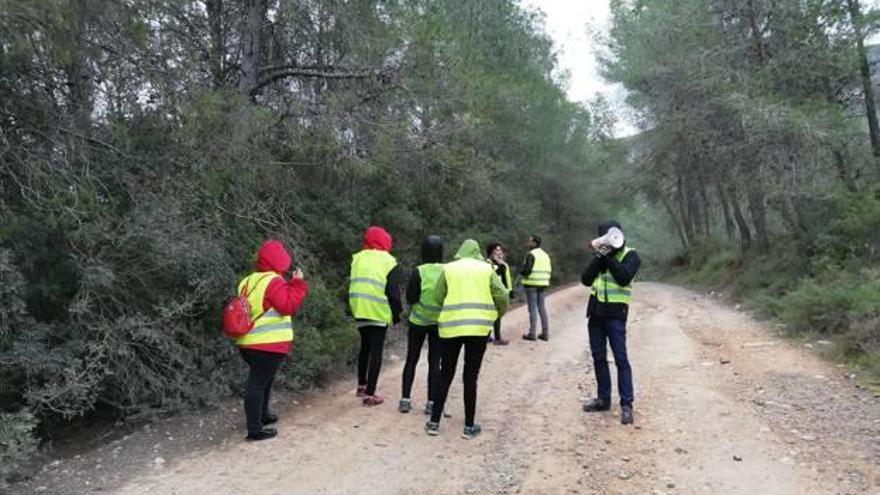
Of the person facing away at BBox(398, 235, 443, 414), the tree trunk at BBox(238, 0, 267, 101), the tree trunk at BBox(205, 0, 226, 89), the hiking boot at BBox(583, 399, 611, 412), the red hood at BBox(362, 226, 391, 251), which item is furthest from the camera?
the tree trunk at BBox(238, 0, 267, 101)

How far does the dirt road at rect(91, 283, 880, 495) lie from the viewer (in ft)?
16.3

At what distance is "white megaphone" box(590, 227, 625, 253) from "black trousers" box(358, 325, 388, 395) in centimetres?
240

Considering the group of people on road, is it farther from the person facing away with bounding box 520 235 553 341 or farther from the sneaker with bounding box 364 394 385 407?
the person facing away with bounding box 520 235 553 341

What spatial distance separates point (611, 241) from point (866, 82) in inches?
515

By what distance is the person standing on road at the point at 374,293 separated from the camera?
7.05m

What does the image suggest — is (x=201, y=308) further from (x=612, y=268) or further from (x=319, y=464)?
(x=612, y=268)

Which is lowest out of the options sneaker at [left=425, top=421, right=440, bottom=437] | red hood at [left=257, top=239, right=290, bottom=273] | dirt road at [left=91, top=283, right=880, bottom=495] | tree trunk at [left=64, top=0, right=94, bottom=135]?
dirt road at [left=91, top=283, right=880, bottom=495]

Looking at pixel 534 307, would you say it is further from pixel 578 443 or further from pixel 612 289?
pixel 578 443

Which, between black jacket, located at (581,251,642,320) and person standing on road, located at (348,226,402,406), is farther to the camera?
person standing on road, located at (348,226,402,406)

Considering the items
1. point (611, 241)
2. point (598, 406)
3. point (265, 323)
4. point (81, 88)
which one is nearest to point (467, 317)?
point (611, 241)

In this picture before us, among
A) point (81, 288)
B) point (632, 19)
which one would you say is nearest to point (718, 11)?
point (632, 19)

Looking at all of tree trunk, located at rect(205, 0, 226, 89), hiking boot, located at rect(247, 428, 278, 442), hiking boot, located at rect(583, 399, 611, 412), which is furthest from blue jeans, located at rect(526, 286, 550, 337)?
hiking boot, located at rect(247, 428, 278, 442)

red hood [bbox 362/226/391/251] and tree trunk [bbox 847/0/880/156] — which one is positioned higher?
tree trunk [bbox 847/0/880/156]

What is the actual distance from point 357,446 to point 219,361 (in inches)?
93.9
